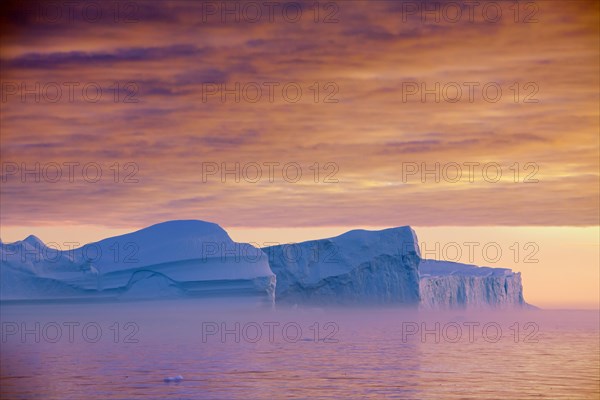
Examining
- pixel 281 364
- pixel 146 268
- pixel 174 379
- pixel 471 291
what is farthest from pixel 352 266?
pixel 174 379

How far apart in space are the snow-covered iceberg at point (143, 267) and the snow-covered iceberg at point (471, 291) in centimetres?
2214

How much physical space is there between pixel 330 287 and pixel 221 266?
15993mm

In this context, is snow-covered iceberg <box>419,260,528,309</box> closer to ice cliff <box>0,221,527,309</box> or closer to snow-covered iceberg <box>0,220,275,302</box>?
ice cliff <box>0,221,527,309</box>

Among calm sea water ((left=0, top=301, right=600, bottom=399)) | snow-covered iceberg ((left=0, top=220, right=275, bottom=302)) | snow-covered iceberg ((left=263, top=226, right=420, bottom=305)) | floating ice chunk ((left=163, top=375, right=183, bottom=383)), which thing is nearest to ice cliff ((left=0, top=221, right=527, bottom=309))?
snow-covered iceberg ((left=0, top=220, right=275, bottom=302))

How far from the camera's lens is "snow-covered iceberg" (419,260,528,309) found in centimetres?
5950

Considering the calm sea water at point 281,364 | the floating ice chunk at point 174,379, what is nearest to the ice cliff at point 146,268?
the calm sea water at point 281,364

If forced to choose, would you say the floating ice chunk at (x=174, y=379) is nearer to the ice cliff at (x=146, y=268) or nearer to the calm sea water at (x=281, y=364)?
the calm sea water at (x=281, y=364)

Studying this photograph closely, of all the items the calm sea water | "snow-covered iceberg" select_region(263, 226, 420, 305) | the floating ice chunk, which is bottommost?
the calm sea water

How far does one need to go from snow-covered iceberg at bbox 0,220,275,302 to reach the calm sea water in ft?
3.76

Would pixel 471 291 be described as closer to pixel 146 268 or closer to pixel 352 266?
pixel 352 266

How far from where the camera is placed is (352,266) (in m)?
49.8

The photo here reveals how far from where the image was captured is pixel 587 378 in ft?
69.1

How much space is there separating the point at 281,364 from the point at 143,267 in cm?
1256

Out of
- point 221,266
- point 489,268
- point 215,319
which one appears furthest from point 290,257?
point 489,268
